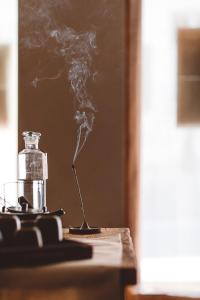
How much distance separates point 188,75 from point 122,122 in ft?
1.55

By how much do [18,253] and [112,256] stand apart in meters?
0.33

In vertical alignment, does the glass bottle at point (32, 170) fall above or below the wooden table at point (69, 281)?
above

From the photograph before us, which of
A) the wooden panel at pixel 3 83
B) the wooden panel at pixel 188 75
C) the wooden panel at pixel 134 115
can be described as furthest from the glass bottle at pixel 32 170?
the wooden panel at pixel 188 75

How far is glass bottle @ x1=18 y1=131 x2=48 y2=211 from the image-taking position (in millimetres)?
2611

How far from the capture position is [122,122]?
3.03 metres

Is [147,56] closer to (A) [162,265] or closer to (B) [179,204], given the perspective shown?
(B) [179,204]

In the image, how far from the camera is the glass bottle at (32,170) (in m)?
2.61

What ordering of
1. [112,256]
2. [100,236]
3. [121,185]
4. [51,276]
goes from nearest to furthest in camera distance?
[51,276] → [112,256] → [100,236] → [121,185]

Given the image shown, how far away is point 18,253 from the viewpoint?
1.44m

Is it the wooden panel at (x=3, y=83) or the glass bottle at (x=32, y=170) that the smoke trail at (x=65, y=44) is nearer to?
the wooden panel at (x=3, y=83)

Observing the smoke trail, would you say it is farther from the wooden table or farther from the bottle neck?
the wooden table

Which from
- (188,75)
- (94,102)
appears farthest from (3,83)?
(188,75)

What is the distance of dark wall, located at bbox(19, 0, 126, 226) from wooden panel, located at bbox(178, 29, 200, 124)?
34 cm

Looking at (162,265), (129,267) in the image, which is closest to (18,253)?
(129,267)
